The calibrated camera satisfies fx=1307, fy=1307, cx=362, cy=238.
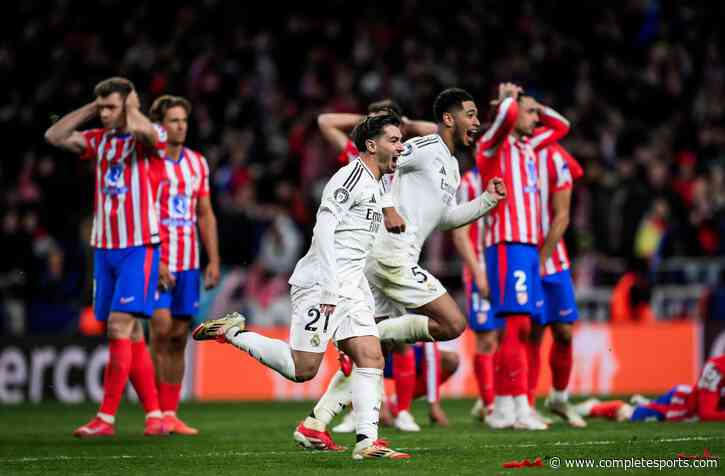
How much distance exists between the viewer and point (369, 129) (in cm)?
802

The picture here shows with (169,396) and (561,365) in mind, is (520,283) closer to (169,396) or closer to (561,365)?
(561,365)

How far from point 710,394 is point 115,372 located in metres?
4.66

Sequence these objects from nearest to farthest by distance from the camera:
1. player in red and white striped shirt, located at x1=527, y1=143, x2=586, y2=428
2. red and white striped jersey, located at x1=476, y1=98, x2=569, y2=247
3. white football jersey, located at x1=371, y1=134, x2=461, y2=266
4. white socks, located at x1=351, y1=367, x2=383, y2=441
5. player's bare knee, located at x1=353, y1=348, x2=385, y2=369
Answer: white socks, located at x1=351, y1=367, x2=383, y2=441 → player's bare knee, located at x1=353, y1=348, x2=385, y2=369 → white football jersey, located at x1=371, y1=134, x2=461, y2=266 → red and white striped jersey, located at x1=476, y1=98, x2=569, y2=247 → player in red and white striped shirt, located at x1=527, y1=143, x2=586, y2=428

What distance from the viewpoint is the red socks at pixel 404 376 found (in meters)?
10.4

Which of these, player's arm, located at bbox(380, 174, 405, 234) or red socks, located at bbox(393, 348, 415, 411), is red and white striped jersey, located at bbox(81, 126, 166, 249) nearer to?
red socks, located at bbox(393, 348, 415, 411)

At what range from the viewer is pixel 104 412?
9688mm

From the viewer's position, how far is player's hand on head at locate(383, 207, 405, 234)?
8117 millimetres

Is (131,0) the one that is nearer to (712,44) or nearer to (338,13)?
(338,13)

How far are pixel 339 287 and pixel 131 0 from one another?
55.6 feet

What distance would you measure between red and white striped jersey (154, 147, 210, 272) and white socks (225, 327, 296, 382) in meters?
2.09

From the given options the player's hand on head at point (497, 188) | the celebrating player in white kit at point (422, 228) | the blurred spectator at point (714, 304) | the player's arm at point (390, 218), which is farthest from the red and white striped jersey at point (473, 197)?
the blurred spectator at point (714, 304)

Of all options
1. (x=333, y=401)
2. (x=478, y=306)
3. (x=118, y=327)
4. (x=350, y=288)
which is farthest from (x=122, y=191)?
(x=478, y=306)

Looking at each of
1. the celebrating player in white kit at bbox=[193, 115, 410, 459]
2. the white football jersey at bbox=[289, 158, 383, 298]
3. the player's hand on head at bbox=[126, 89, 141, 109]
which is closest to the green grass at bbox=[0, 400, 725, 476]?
the celebrating player in white kit at bbox=[193, 115, 410, 459]

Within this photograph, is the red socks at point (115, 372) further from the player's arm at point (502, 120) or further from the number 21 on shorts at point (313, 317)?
the player's arm at point (502, 120)
